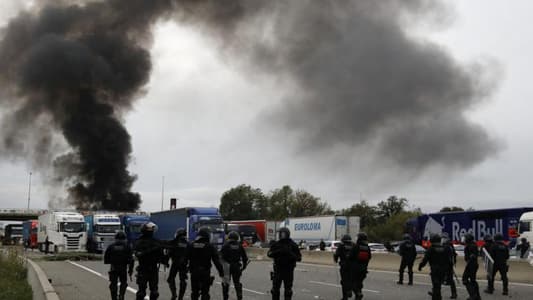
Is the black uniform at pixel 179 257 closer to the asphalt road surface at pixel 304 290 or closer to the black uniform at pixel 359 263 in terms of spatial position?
the asphalt road surface at pixel 304 290

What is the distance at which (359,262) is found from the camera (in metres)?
13.4

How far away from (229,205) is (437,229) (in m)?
92.8

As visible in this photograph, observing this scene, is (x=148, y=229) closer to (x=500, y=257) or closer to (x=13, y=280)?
(x=13, y=280)

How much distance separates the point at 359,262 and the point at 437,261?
178cm

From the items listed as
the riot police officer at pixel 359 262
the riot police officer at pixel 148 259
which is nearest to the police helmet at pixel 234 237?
the riot police officer at pixel 148 259

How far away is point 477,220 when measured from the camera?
38.4 m

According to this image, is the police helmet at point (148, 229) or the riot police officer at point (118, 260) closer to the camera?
the police helmet at point (148, 229)

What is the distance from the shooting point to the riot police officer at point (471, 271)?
14.1m

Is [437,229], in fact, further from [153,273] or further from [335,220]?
[153,273]

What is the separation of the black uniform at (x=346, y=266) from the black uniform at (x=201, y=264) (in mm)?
3096

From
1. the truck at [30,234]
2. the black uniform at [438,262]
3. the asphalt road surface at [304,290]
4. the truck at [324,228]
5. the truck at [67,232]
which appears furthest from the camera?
the truck at [30,234]

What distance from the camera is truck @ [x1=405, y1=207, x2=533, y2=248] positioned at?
3506 cm

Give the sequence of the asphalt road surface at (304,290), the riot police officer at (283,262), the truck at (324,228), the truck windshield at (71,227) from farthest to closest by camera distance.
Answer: the truck at (324,228) → the truck windshield at (71,227) → the asphalt road surface at (304,290) → the riot police officer at (283,262)

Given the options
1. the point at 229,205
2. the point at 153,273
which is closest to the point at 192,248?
the point at 153,273
